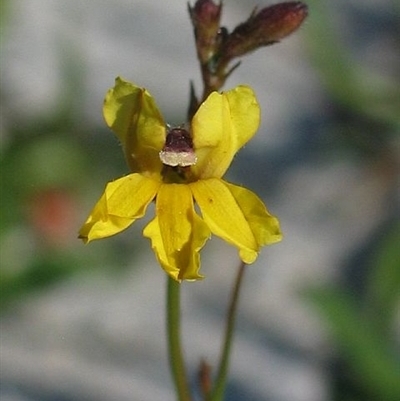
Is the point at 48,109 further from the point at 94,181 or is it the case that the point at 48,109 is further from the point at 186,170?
the point at 186,170

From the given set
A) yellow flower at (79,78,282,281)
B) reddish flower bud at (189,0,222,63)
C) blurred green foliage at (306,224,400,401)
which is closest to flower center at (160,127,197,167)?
yellow flower at (79,78,282,281)

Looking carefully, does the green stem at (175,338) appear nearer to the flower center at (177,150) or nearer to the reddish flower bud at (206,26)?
the flower center at (177,150)

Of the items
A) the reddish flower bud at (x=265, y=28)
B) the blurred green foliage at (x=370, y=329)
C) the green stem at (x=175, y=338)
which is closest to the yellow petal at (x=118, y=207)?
the green stem at (x=175, y=338)

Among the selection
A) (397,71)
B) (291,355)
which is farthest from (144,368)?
(397,71)

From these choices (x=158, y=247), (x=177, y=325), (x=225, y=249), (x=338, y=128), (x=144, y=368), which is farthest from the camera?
(x=338, y=128)

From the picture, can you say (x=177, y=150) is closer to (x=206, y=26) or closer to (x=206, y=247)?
(x=206, y=26)

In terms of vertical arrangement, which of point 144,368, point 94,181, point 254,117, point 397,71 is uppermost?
point 254,117

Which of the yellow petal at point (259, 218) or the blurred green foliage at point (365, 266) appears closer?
the yellow petal at point (259, 218)
